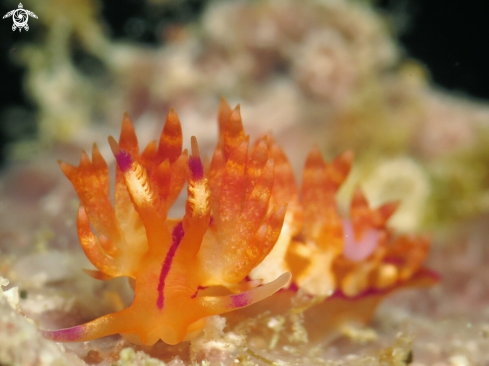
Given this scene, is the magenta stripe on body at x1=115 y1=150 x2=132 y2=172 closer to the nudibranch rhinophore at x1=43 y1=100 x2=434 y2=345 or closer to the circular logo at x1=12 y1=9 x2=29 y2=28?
the nudibranch rhinophore at x1=43 y1=100 x2=434 y2=345

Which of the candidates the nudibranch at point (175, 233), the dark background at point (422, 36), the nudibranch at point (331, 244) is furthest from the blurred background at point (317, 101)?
the nudibranch at point (175, 233)

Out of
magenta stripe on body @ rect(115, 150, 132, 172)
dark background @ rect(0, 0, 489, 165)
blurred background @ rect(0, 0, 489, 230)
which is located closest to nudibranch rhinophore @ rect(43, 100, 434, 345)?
magenta stripe on body @ rect(115, 150, 132, 172)

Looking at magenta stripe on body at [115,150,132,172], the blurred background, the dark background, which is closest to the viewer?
magenta stripe on body at [115,150,132,172]

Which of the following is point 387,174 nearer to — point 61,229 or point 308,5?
point 308,5

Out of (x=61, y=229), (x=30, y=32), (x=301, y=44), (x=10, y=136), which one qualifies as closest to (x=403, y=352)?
(x=61, y=229)

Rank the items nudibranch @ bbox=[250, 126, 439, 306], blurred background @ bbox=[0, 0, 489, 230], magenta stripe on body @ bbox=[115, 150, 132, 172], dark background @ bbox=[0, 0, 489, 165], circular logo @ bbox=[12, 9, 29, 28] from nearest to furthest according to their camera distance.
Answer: magenta stripe on body @ bbox=[115, 150, 132, 172], nudibranch @ bbox=[250, 126, 439, 306], blurred background @ bbox=[0, 0, 489, 230], circular logo @ bbox=[12, 9, 29, 28], dark background @ bbox=[0, 0, 489, 165]

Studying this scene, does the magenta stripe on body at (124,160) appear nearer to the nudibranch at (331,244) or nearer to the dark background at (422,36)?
the nudibranch at (331,244)

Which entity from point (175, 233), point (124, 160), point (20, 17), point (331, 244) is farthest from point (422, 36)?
point (124, 160)

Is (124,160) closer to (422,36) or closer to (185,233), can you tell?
(185,233)
